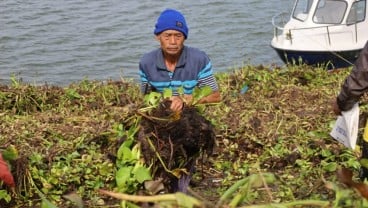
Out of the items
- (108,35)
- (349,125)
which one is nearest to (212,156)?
(349,125)

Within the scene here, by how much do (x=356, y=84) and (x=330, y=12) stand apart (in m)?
9.42

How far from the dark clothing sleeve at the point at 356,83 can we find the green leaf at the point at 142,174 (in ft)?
3.92

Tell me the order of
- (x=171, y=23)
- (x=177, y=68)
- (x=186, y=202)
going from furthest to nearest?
(x=177, y=68), (x=171, y=23), (x=186, y=202)

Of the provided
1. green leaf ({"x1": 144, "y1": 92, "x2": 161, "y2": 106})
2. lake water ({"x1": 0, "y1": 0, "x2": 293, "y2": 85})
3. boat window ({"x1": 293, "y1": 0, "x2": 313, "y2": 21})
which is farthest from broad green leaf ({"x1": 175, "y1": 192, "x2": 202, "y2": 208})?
boat window ({"x1": 293, "y1": 0, "x2": 313, "y2": 21})

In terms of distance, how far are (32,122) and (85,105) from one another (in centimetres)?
163

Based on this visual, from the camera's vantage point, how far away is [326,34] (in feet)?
41.1

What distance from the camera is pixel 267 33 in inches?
648

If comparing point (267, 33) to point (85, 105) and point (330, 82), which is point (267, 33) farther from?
point (85, 105)

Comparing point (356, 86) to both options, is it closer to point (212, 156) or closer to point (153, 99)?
point (153, 99)

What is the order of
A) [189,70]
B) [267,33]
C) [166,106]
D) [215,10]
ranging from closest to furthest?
[166,106]
[189,70]
[267,33]
[215,10]

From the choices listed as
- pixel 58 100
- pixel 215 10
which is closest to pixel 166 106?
pixel 58 100

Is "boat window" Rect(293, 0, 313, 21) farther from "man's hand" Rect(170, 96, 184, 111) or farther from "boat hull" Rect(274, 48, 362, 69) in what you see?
"man's hand" Rect(170, 96, 184, 111)

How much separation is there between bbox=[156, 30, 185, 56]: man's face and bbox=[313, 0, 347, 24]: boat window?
8.88 m

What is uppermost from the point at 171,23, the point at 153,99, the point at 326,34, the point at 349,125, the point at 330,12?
the point at 171,23
